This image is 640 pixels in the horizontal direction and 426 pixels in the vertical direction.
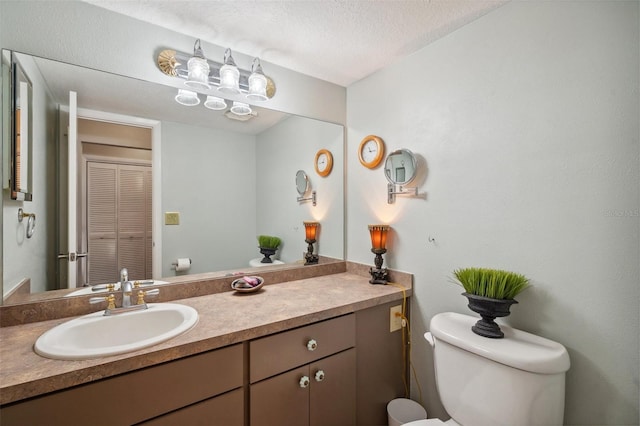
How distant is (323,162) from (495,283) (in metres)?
1.33

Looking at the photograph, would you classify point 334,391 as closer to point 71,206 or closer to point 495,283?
point 495,283

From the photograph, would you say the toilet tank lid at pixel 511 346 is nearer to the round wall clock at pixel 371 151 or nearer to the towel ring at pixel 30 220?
the round wall clock at pixel 371 151

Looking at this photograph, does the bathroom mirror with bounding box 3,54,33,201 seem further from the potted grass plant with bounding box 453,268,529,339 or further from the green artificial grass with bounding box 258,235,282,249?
the potted grass plant with bounding box 453,268,529,339

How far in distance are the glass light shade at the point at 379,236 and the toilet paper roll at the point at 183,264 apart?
1.11m

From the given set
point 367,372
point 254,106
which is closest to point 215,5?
point 254,106

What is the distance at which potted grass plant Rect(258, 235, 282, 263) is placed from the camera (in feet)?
5.90

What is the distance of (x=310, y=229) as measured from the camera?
2.00 meters

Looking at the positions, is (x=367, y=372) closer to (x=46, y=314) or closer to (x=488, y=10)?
(x=46, y=314)

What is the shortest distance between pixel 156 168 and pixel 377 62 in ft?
4.79

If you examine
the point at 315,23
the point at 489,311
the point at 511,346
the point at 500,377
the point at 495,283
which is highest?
the point at 315,23

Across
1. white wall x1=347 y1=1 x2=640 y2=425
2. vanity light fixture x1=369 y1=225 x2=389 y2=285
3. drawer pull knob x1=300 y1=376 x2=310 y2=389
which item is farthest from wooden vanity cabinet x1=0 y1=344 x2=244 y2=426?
white wall x1=347 y1=1 x2=640 y2=425

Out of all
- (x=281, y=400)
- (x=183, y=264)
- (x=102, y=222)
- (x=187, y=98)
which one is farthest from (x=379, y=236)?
(x=102, y=222)

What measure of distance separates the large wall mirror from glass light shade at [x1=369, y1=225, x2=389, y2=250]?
1.55 feet

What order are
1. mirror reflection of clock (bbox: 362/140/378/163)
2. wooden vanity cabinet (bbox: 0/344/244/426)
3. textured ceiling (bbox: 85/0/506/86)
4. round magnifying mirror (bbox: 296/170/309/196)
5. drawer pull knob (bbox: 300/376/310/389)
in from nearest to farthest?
wooden vanity cabinet (bbox: 0/344/244/426), drawer pull knob (bbox: 300/376/310/389), textured ceiling (bbox: 85/0/506/86), mirror reflection of clock (bbox: 362/140/378/163), round magnifying mirror (bbox: 296/170/309/196)
